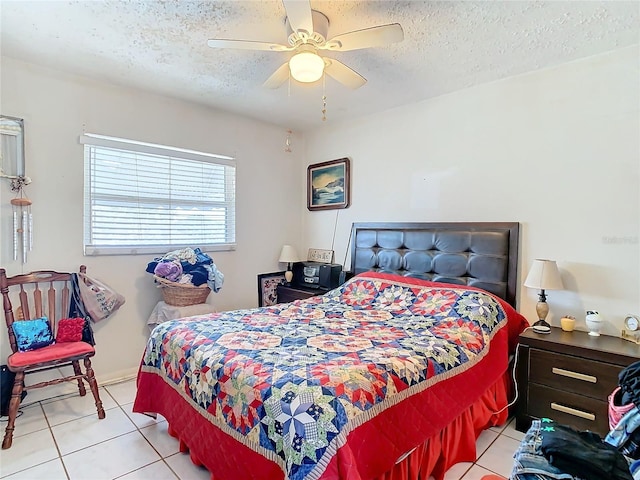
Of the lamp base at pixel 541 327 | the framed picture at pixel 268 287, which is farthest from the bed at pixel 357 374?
the framed picture at pixel 268 287

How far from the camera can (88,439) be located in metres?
2.19

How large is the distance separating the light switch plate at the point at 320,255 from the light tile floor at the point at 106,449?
7.47 ft

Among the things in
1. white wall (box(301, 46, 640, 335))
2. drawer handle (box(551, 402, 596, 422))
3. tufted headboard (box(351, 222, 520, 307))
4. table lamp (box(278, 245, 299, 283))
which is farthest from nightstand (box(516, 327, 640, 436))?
table lamp (box(278, 245, 299, 283))

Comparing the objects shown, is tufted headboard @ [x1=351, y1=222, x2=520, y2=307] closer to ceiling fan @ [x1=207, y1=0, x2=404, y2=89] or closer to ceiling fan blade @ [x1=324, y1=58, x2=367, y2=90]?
ceiling fan blade @ [x1=324, y1=58, x2=367, y2=90]

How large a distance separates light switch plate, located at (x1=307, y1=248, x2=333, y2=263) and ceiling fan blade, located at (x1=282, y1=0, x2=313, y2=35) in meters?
2.61

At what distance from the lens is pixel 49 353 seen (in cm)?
232

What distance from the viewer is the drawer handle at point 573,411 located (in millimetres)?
2070

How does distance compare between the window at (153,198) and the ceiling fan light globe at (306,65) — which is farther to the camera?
the window at (153,198)

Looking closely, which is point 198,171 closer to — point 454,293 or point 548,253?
point 454,293

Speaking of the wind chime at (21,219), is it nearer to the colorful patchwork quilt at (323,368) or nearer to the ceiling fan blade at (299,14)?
the colorful patchwork quilt at (323,368)

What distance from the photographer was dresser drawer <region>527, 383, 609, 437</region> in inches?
80.4

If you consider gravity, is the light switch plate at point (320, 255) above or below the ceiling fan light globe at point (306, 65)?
below

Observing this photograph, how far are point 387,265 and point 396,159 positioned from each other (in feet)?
3.43

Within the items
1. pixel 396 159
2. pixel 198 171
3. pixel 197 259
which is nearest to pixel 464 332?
pixel 396 159
